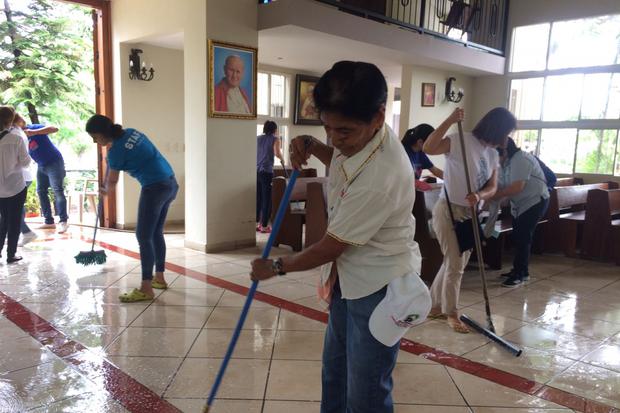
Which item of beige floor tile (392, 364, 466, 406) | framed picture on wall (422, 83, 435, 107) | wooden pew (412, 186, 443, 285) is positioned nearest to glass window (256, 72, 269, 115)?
framed picture on wall (422, 83, 435, 107)

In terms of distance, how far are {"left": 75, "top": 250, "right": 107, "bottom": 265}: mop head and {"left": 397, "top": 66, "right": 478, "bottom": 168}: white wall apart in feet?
16.6

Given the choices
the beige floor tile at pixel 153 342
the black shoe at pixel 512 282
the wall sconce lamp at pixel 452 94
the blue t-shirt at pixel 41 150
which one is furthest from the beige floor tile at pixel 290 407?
the wall sconce lamp at pixel 452 94

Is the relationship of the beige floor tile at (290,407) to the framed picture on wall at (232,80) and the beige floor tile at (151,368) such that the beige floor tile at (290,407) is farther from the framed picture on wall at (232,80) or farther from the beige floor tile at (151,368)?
the framed picture on wall at (232,80)

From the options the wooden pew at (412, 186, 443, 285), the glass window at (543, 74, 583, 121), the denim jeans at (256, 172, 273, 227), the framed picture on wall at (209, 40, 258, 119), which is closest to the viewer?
the wooden pew at (412, 186, 443, 285)

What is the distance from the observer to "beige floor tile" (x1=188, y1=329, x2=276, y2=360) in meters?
2.67

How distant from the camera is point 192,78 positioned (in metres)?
5.11

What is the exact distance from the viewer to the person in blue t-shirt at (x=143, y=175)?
10.8 feet

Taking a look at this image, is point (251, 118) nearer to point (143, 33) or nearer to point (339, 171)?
point (143, 33)

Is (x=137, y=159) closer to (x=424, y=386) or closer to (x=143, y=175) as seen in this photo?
(x=143, y=175)

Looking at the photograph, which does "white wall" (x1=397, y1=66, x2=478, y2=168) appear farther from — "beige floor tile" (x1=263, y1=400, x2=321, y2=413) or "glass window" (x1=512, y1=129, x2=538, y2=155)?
"beige floor tile" (x1=263, y1=400, x2=321, y2=413)

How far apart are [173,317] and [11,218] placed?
7.73ft

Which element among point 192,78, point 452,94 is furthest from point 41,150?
point 452,94

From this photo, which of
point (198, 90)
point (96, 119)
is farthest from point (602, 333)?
point (198, 90)

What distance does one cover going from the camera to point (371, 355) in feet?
4.33
